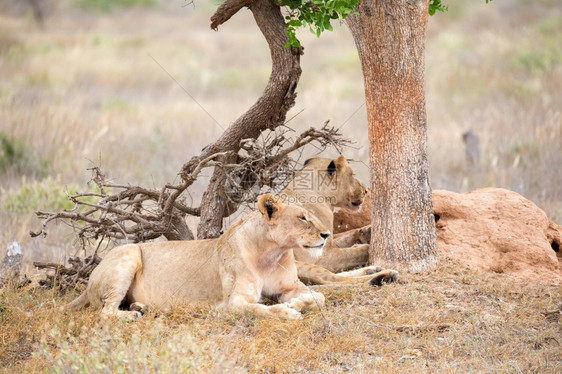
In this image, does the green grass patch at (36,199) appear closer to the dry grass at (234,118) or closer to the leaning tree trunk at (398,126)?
the dry grass at (234,118)

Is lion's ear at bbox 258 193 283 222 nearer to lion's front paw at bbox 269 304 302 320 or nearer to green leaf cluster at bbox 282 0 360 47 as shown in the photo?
lion's front paw at bbox 269 304 302 320

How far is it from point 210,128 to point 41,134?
3724mm

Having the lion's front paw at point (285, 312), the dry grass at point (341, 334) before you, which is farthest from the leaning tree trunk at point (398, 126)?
the lion's front paw at point (285, 312)

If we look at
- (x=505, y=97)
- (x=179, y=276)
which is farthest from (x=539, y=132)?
(x=179, y=276)

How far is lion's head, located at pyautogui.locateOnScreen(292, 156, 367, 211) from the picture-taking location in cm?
743

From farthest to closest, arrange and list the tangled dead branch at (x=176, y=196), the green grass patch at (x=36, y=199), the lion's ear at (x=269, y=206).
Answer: the green grass patch at (x=36, y=199), the tangled dead branch at (x=176, y=196), the lion's ear at (x=269, y=206)

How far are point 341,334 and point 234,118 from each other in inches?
460

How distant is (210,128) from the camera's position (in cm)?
1561

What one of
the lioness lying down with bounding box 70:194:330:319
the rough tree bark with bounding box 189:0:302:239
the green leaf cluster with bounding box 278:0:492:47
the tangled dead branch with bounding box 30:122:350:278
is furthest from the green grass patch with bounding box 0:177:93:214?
the green leaf cluster with bounding box 278:0:492:47

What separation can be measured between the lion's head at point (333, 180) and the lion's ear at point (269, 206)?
1.57m

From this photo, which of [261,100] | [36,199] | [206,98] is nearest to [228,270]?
[261,100]

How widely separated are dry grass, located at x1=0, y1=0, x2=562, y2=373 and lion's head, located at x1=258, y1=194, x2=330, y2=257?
0.61 m

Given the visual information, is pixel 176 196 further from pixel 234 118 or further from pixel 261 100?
pixel 234 118

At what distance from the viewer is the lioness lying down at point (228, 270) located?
19.2ft
